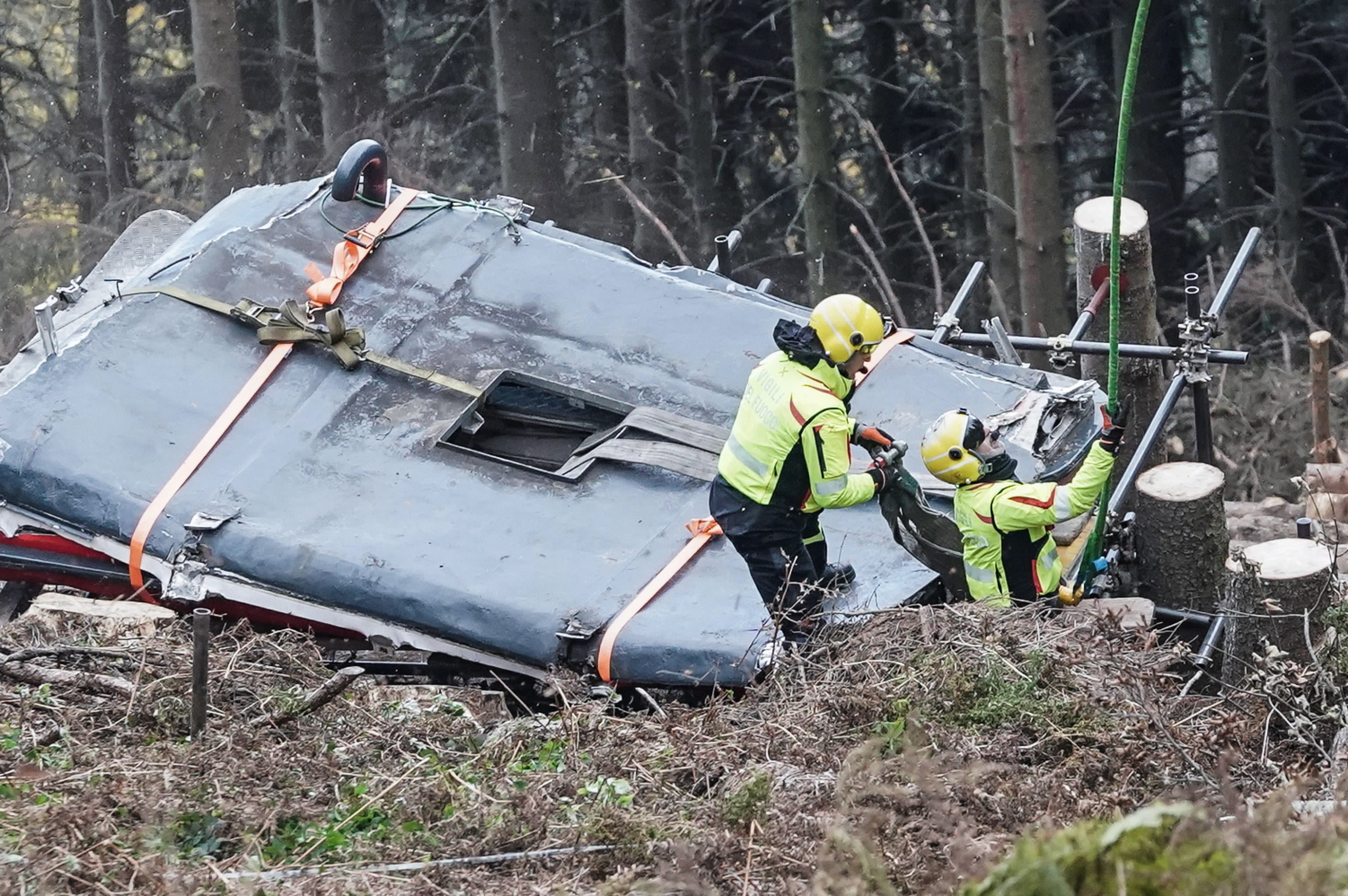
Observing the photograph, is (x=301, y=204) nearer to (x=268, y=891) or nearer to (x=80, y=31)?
(x=268, y=891)

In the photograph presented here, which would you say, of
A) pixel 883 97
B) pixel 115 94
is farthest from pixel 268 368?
pixel 115 94

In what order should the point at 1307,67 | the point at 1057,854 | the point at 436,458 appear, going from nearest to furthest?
the point at 1057,854 < the point at 436,458 < the point at 1307,67

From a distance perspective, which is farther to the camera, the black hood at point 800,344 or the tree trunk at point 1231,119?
the tree trunk at point 1231,119

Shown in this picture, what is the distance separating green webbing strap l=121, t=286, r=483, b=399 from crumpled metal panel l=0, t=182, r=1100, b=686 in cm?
4

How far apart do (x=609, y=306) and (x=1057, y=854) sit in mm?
3940

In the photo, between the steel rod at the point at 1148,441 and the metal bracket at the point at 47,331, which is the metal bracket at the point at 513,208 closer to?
the metal bracket at the point at 47,331

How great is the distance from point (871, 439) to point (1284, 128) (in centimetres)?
866

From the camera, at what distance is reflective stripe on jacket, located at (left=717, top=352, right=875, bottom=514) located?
186 inches

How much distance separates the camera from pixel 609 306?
588cm

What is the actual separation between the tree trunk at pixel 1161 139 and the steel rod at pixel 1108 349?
7919mm

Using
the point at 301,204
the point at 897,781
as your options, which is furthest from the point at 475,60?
the point at 897,781

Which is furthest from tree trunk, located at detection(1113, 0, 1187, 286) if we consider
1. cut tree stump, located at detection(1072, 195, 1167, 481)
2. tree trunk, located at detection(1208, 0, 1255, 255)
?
cut tree stump, located at detection(1072, 195, 1167, 481)

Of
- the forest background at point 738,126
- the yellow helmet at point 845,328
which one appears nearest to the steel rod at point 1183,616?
the yellow helmet at point 845,328

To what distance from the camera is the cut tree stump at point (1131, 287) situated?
20.8 feet
